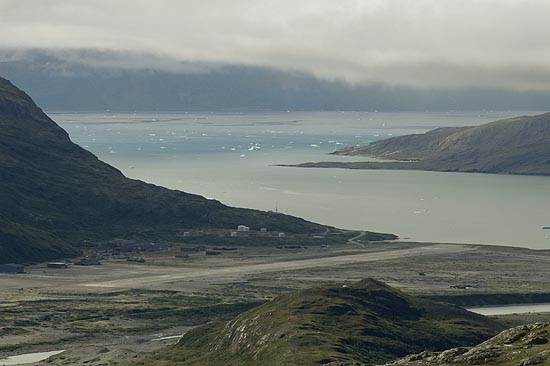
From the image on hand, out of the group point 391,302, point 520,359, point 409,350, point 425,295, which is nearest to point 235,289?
point 425,295

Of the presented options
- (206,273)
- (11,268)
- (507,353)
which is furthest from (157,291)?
(507,353)

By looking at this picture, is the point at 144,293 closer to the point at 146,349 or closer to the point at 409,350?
the point at 146,349

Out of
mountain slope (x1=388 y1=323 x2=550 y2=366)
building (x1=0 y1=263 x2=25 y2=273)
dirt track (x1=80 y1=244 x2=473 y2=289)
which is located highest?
building (x1=0 y1=263 x2=25 y2=273)

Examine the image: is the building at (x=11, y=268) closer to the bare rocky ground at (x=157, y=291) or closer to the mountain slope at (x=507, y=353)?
the bare rocky ground at (x=157, y=291)

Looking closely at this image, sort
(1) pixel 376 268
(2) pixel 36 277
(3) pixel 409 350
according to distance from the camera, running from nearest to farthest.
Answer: (3) pixel 409 350 → (2) pixel 36 277 → (1) pixel 376 268

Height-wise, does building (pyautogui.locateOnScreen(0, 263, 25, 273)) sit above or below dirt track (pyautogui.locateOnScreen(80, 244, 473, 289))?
above

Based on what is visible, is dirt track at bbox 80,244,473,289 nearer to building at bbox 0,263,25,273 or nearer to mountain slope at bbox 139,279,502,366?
building at bbox 0,263,25,273

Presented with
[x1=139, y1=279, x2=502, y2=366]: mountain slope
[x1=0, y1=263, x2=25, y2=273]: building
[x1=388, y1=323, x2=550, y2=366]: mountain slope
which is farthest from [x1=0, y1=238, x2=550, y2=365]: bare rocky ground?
[x1=388, y1=323, x2=550, y2=366]: mountain slope
